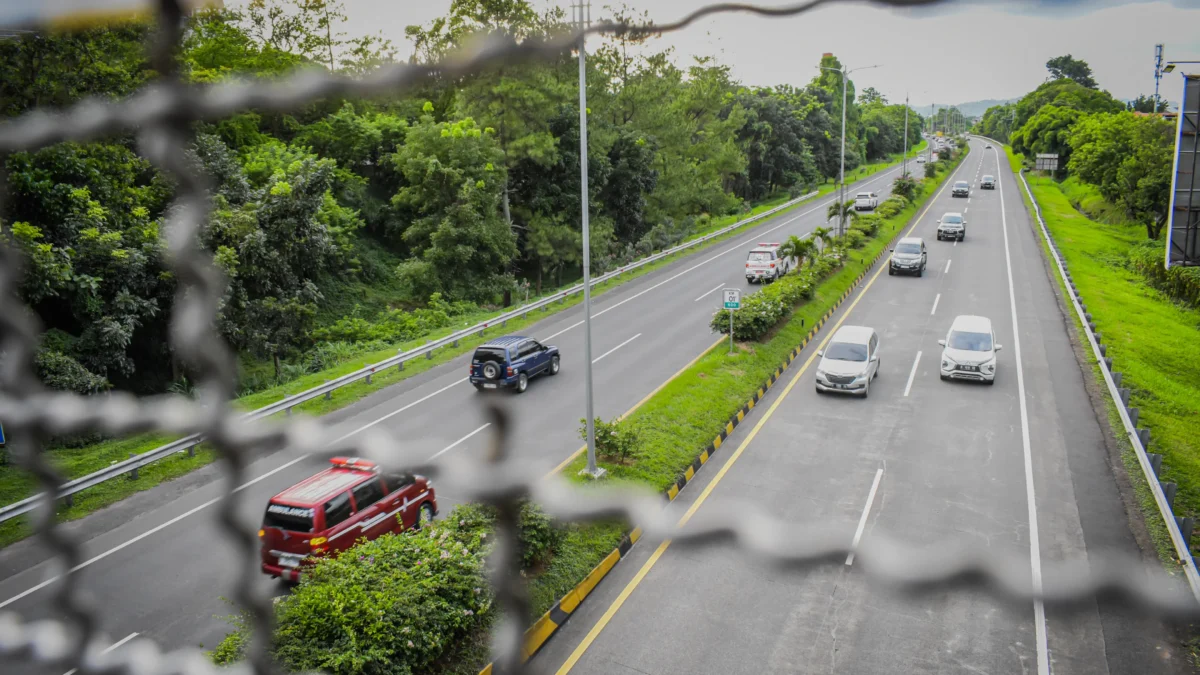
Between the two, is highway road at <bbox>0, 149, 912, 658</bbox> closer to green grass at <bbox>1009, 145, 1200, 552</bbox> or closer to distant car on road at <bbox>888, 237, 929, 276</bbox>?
distant car on road at <bbox>888, 237, 929, 276</bbox>

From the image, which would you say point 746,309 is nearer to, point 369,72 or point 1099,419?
point 1099,419

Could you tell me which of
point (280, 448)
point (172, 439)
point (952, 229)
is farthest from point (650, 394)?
point (952, 229)

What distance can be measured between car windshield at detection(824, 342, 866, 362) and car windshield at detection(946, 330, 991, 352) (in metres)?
1.51

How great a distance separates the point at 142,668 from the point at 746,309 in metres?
12.5

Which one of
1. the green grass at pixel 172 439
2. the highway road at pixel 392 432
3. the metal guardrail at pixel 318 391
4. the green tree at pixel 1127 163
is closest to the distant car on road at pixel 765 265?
the highway road at pixel 392 432

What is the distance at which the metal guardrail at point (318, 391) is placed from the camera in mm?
4199

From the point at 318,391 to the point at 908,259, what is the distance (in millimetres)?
14821

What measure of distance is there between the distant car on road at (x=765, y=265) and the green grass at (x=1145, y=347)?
6.41m

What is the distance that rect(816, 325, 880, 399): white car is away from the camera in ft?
36.0

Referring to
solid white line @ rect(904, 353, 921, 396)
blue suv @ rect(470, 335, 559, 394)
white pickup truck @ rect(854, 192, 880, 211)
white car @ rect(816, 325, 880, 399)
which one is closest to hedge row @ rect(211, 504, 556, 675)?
blue suv @ rect(470, 335, 559, 394)

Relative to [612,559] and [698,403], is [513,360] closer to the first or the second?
[698,403]

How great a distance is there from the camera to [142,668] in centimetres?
110

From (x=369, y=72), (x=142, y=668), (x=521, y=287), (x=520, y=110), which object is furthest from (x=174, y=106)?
A: (x=521, y=287)

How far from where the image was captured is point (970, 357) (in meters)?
11.5
